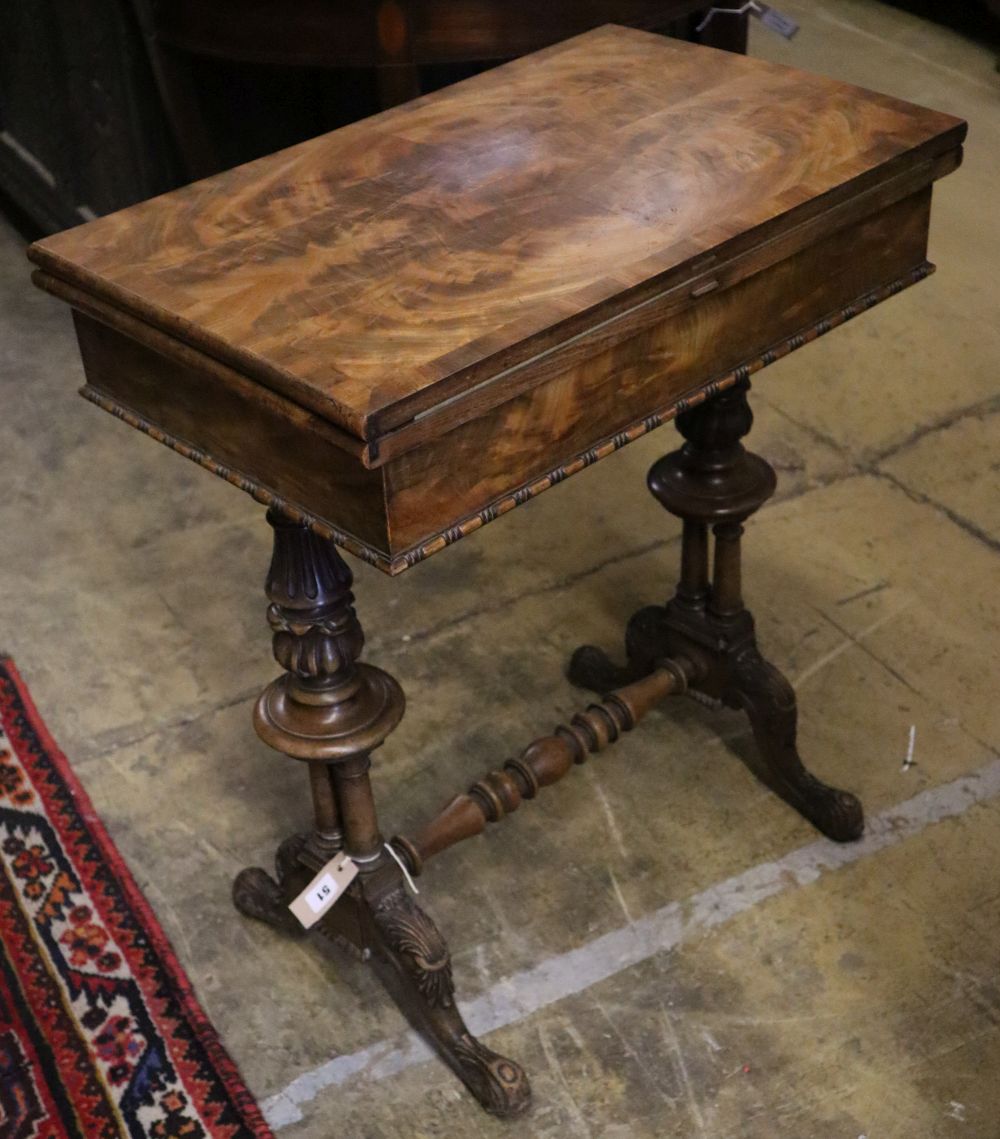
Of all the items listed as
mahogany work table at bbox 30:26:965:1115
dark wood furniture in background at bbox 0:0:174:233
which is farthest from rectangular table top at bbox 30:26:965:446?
dark wood furniture in background at bbox 0:0:174:233

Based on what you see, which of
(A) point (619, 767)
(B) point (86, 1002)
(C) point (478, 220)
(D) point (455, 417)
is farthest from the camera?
(A) point (619, 767)

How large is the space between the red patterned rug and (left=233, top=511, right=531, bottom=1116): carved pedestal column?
7.7 inches

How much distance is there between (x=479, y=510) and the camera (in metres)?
1.83

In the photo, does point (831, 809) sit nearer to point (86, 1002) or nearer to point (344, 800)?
point (344, 800)

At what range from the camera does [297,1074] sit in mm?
2387

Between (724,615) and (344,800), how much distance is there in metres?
0.76

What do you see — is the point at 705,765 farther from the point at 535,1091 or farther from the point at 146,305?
the point at 146,305

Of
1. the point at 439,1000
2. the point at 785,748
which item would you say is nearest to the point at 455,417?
the point at 439,1000

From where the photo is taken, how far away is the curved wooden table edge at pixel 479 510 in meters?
1.79

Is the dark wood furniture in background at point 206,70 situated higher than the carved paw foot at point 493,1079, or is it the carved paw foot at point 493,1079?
the dark wood furniture in background at point 206,70

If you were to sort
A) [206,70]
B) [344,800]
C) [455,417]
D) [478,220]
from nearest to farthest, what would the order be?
1. [455,417]
2. [478,220]
3. [344,800]
4. [206,70]

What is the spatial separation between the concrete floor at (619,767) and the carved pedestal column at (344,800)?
0.06 metres

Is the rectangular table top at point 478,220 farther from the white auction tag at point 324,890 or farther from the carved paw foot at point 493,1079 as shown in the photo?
the carved paw foot at point 493,1079

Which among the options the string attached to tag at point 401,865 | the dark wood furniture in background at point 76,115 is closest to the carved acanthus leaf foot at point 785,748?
the string attached to tag at point 401,865
